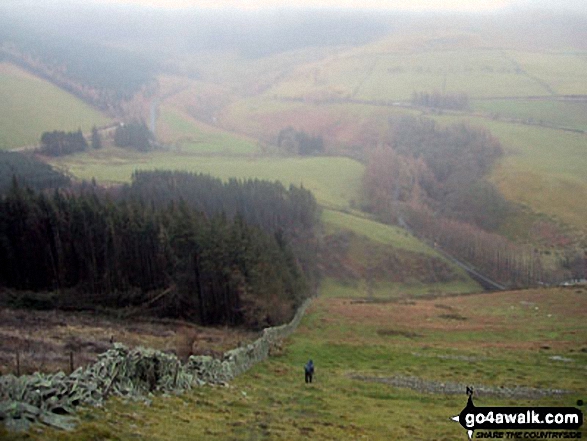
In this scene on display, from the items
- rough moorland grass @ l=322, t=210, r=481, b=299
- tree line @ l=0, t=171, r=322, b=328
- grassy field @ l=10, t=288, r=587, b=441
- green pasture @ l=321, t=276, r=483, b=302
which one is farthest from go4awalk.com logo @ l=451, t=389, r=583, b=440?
green pasture @ l=321, t=276, r=483, b=302

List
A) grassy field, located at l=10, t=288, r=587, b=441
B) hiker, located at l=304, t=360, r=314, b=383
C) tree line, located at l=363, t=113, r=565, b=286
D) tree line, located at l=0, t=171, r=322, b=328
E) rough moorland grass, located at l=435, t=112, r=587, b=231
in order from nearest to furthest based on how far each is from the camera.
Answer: grassy field, located at l=10, t=288, r=587, b=441 → hiker, located at l=304, t=360, r=314, b=383 → tree line, located at l=0, t=171, r=322, b=328 → tree line, located at l=363, t=113, r=565, b=286 → rough moorland grass, located at l=435, t=112, r=587, b=231

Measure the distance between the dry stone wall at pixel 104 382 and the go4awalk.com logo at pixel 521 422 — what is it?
14.9m

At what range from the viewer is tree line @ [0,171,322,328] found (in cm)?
7100

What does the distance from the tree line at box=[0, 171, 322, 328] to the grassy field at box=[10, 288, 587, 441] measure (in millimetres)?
9681

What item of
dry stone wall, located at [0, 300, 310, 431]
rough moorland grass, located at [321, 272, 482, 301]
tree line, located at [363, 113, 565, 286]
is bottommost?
rough moorland grass, located at [321, 272, 482, 301]

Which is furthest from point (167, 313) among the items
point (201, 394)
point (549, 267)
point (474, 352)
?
point (549, 267)

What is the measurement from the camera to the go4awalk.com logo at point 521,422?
2739 centimetres

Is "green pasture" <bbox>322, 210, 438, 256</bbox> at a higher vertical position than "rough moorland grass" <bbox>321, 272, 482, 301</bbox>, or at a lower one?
higher

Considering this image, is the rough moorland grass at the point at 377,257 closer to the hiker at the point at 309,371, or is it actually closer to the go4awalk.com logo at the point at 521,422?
the hiker at the point at 309,371

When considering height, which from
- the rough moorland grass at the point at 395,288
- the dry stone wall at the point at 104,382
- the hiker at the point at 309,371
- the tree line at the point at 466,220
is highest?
the dry stone wall at the point at 104,382

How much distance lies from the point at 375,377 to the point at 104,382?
24141 mm

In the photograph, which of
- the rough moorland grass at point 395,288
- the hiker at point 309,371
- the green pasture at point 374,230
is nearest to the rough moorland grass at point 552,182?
the green pasture at point 374,230

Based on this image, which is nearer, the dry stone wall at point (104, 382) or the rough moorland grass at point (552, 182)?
the dry stone wall at point (104, 382)

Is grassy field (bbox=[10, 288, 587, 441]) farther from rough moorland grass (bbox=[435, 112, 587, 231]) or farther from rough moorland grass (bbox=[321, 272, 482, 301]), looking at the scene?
rough moorland grass (bbox=[435, 112, 587, 231])
